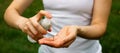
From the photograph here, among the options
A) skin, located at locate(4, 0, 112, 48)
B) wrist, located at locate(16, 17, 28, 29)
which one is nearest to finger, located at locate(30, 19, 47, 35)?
skin, located at locate(4, 0, 112, 48)

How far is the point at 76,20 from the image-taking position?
7.63ft

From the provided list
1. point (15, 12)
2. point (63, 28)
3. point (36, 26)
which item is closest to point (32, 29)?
point (36, 26)

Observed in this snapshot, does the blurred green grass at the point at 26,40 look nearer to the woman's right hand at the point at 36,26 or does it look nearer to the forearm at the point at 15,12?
the forearm at the point at 15,12

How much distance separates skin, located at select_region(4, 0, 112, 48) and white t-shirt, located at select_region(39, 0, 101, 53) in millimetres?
66

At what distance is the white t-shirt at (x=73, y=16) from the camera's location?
2275mm

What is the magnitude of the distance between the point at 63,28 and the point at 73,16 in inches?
15.5

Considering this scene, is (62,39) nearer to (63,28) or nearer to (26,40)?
(63,28)

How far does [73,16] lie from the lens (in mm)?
2318

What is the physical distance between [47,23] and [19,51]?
8.07ft

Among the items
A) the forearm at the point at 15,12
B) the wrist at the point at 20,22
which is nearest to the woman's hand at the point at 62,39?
the wrist at the point at 20,22

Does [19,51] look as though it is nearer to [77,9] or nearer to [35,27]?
[77,9]

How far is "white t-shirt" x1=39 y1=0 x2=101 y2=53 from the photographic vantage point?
7.47 ft

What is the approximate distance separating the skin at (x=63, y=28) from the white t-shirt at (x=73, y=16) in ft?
0.22

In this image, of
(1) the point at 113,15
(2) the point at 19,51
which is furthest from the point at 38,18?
(1) the point at 113,15
